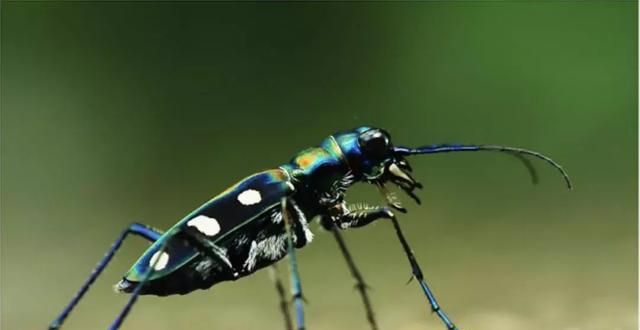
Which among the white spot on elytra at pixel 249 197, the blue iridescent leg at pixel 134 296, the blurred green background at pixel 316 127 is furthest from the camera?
the blurred green background at pixel 316 127

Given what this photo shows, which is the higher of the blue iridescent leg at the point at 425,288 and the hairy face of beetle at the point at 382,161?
the hairy face of beetle at the point at 382,161

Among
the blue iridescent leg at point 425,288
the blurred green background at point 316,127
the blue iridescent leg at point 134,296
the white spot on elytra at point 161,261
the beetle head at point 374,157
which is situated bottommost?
the blue iridescent leg at point 134,296

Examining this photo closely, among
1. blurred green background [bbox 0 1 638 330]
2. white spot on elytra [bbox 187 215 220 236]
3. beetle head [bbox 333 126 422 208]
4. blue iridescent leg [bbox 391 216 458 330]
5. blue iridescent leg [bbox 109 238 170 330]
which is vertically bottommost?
blue iridescent leg [bbox 109 238 170 330]

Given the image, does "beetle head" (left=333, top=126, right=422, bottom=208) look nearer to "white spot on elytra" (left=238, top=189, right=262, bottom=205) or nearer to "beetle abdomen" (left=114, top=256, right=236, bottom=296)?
"white spot on elytra" (left=238, top=189, right=262, bottom=205)

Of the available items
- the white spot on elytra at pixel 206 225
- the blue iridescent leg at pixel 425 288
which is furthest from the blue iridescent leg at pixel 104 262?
the blue iridescent leg at pixel 425 288

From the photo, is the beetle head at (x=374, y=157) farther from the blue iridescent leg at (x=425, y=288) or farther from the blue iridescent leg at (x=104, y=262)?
the blue iridescent leg at (x=104, y=262)

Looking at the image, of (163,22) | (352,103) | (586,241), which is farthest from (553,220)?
(163,22)

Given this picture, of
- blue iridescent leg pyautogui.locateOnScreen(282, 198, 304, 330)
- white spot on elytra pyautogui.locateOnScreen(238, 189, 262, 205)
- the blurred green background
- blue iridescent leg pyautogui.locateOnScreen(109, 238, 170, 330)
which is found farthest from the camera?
the blurred green background

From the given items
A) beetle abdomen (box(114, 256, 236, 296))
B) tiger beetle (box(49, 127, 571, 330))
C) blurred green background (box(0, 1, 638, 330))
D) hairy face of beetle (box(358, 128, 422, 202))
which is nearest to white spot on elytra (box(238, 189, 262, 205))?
tiger beetle (box(49, 127, 571, 330))
